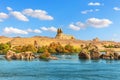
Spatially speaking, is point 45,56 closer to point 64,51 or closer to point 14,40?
point 64,51

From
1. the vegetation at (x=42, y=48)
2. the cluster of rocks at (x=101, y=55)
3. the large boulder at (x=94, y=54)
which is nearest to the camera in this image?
the cluster of rocks at (x=101, y=55)

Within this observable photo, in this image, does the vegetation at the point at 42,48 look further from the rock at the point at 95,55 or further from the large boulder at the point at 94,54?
the large boulder at the point at 94,54

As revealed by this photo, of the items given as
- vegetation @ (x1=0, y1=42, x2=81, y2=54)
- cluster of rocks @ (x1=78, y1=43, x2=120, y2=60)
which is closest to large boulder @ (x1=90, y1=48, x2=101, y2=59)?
cluster of rocks @ (x1=78, y1=43, x2=120, y2=60)

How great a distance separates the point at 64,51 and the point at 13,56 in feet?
161

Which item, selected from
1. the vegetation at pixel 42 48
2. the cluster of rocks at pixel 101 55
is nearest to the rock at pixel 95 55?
→ the cluster of rocks at pixel 101 55

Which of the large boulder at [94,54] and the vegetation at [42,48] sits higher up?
the vegetation at [42,48]

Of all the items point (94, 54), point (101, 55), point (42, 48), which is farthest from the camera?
point (42, 48)

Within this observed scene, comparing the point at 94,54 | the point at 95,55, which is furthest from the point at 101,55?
the point at 94,54

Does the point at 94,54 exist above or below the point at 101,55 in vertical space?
above

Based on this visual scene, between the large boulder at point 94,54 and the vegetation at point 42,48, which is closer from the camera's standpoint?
the large boulder at point 94,54

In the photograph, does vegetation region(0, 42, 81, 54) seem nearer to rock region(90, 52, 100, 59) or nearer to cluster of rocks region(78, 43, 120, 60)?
cluster of rocks region(78, 43, 120, 60)

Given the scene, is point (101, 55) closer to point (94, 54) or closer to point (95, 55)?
point (95, 55)

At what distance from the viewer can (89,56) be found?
9294 cm

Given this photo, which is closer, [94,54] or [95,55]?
[95,55]
